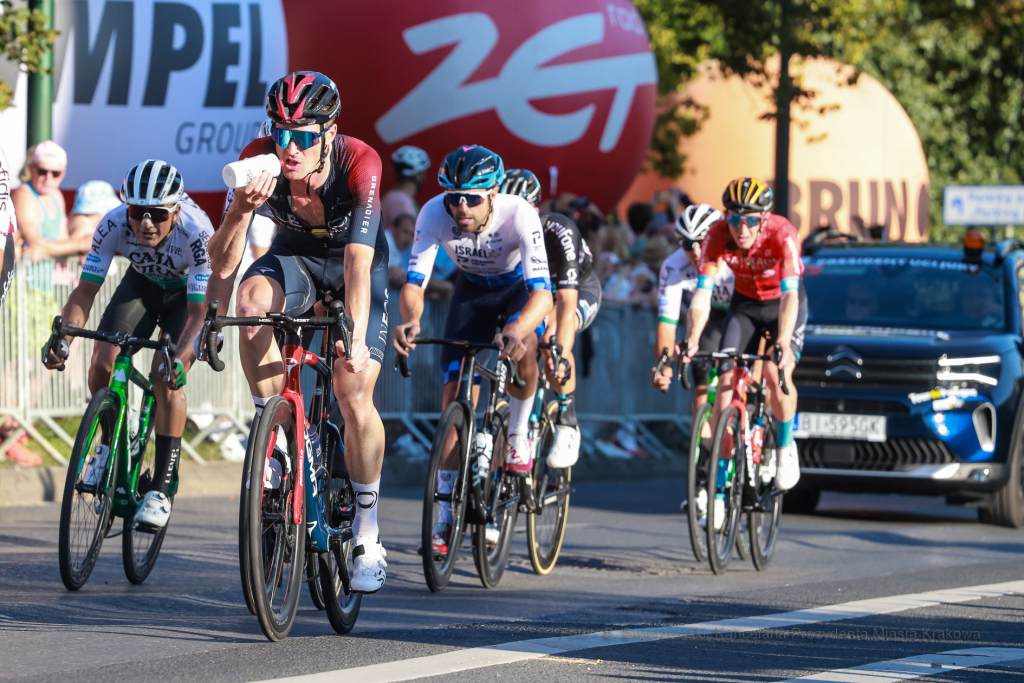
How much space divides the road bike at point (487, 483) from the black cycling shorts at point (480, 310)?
0.76 feet

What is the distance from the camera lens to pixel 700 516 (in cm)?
886

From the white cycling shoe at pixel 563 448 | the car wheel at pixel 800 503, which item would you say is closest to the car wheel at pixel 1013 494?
the car wheel at pixel 800 503

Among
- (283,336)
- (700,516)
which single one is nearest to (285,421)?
(283,336)

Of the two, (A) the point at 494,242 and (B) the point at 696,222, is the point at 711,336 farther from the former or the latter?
(A) the point at 494,242

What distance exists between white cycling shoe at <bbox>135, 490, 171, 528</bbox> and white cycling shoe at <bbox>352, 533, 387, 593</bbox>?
5.32 ft

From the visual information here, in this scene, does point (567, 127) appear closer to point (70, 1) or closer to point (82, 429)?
point (70, 1)

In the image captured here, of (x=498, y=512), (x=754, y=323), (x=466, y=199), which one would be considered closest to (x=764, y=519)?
(x=754, y=323)

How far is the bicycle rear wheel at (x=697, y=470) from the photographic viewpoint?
28.5 feet

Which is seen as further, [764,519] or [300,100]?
[764,519]

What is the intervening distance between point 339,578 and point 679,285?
4.48 meters

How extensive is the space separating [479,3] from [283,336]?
1192 cm

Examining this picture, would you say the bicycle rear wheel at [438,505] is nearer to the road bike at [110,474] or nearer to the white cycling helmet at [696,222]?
the road bike at [110,474]

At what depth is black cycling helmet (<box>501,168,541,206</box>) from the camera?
8.96 metres

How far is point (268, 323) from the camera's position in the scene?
5906mm
